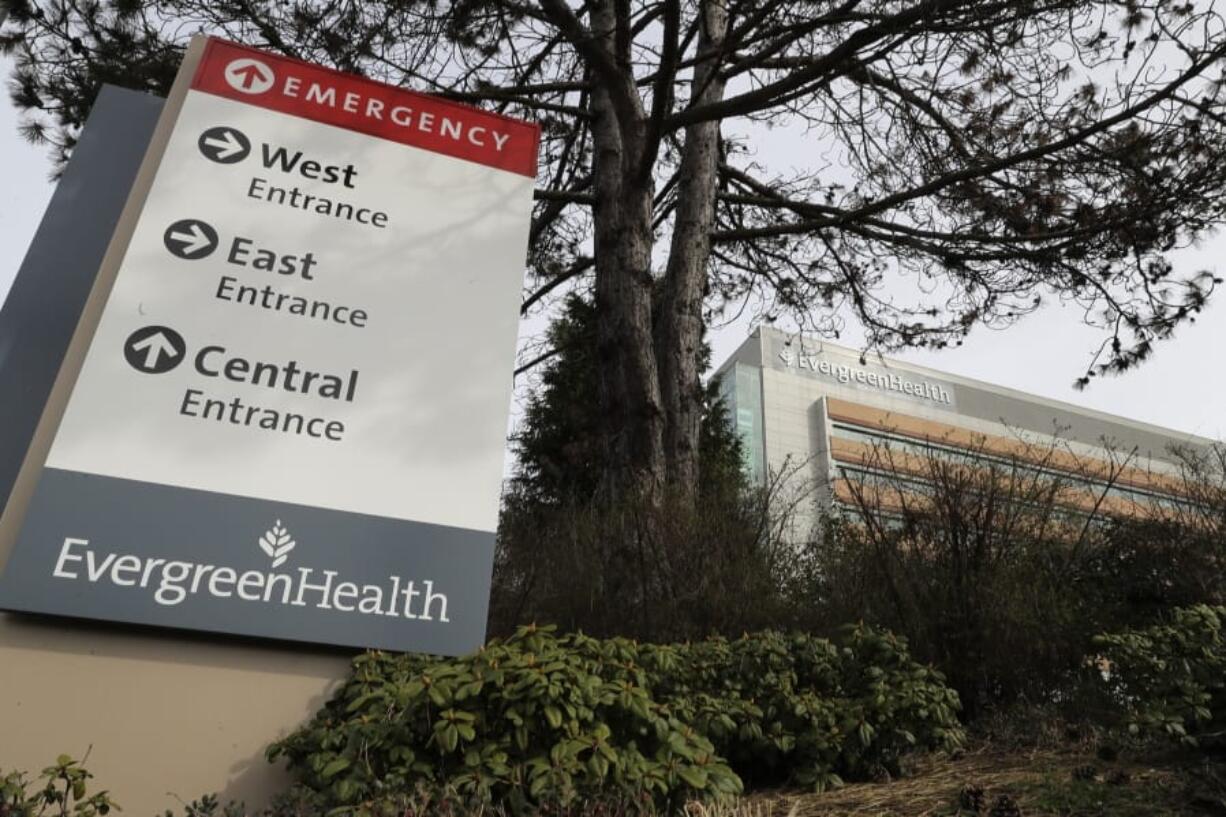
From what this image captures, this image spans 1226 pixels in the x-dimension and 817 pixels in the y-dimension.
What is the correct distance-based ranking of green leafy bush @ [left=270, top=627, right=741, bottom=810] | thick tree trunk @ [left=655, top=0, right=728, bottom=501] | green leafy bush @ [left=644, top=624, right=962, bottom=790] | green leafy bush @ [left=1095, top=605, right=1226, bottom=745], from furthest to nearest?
thick tree trunk @ [left=655, top=0, right=728, bottom=501], green leafy bush @ [left=644, top=624, right=962, bottom=790], green leafy bush @ [left=1095, top=605, right=1226, bottom=745], green leafy bush @ [left=270, top=627, right=741, bottom=810]

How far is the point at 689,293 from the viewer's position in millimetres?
7426

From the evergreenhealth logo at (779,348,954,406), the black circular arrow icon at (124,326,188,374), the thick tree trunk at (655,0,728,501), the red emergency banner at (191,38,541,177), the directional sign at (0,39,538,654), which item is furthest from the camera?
the evergreenhealth logo at (779,348,954,406)

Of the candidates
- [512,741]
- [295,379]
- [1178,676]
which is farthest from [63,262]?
[1178,676]

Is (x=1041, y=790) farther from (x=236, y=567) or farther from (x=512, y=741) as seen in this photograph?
(x=236, y=567)

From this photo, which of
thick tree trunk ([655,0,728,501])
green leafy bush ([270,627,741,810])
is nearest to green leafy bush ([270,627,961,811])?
green leafy bush ([270,627,741,810])

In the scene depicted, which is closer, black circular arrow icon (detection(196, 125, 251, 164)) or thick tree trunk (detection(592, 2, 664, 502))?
black circular arrow icon (detection(196, 125, 251, 164))

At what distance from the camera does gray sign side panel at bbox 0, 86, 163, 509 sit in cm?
319

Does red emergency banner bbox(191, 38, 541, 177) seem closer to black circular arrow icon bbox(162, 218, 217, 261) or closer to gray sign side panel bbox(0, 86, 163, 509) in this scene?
gray sign side panel bbox(0, 86, 163, 509)

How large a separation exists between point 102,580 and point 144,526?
0.67 ft

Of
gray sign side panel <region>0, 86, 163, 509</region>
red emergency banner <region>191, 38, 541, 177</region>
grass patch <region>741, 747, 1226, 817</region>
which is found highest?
red emergency banner <region>191, 38, 541, 177</region>

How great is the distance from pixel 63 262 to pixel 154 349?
90cm

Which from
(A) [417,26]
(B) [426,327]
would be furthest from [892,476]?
(A) [417,26]

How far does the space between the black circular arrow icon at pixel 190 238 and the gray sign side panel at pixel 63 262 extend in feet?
1.75

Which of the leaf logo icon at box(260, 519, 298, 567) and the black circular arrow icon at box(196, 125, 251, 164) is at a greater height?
the black circular arrow icon at box(196, 125, 251, 164)
